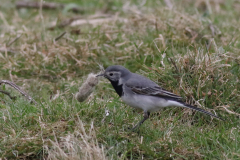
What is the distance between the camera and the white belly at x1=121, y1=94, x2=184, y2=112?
5.43 m

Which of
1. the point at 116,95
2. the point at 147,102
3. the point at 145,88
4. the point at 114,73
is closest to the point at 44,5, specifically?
the point at 116,95

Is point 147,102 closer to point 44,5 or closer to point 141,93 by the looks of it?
point 141,93

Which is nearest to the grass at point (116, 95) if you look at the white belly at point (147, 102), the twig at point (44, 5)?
the white belly at point (147, 102)

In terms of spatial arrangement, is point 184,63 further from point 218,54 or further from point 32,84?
point 32,84

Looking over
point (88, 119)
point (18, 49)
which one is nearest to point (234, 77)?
point (88, 119)

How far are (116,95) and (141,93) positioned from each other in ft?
3.51

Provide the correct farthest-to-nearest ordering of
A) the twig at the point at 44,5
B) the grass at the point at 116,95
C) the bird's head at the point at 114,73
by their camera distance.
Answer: the twig at the point at 44,5
the bird's head at the point at 114,73
the grass at the point at 116,95

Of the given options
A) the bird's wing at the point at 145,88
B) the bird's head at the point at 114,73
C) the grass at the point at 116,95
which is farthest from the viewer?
the bird's head at the point at 114,73

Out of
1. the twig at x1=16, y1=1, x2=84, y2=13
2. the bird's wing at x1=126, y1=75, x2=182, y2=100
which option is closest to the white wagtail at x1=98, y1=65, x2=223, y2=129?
the bird's wing at x1=126, y1=75, x2=182, y2=100

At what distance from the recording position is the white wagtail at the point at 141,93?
5.45 m

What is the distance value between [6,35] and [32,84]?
2.50 meters

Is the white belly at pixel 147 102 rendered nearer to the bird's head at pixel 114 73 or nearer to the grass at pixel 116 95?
the grass at pixel 116 95

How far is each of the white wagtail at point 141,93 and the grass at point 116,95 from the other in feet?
0.78

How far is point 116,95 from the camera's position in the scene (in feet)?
21.7
